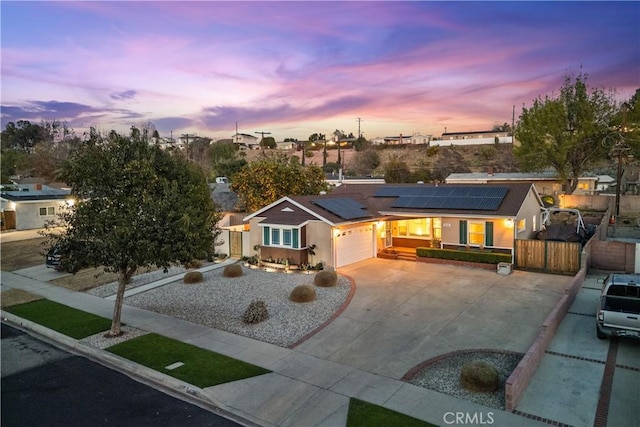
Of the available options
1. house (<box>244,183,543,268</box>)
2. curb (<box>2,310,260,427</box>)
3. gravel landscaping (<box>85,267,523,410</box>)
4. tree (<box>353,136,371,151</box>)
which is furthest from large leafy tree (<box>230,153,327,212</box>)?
tree (<box>353,136,371,151</box>)

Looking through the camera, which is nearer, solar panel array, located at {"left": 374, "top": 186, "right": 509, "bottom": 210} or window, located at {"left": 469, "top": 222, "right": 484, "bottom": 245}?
window, located at {"left": 469, "top": 222, "right": 484, "bottom": 245}

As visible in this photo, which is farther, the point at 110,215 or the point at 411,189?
the point at 411,189

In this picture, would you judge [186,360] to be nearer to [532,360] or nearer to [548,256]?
[532,360]

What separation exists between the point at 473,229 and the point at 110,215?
1995 centimetres

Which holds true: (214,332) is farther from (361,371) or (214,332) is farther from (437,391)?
(437,391)

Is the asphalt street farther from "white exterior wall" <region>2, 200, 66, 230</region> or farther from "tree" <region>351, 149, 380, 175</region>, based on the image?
"tree" <region>351, 149, 380, 175</region>

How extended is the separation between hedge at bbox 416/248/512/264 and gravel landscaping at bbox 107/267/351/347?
613cm

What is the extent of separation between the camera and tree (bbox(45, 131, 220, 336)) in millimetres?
13617

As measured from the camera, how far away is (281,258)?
24922mm

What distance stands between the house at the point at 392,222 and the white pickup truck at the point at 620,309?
396 inches

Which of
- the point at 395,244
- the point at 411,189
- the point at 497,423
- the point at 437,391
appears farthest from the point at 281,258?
the point at 497,423

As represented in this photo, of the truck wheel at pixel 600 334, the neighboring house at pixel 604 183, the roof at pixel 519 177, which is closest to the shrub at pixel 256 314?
the truck wheel at pixel 600 334

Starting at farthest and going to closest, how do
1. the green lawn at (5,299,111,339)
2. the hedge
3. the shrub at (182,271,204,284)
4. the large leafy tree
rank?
1. the large leafy tree
2. the hedge
3. the shrub at (182,271,204,284)
4. the green lawn at (5,299,111,339)

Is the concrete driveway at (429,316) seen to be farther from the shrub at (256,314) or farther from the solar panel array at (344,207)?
the solar panel array at (344,207)
